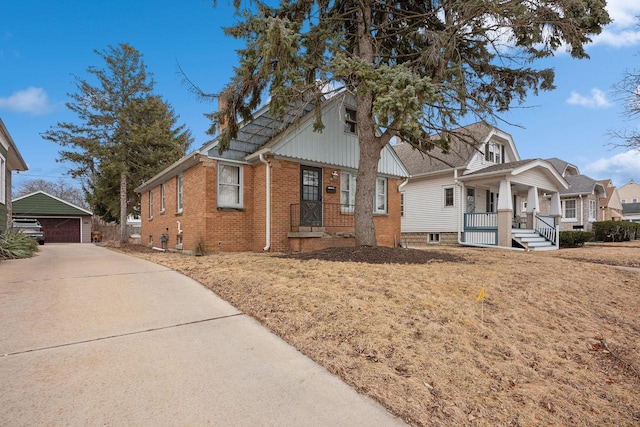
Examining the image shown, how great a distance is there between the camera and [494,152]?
19047 millimetres

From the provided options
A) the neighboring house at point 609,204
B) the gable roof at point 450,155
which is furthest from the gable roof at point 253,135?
the neighboring house at point 609,204

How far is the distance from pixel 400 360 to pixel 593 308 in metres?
3.90

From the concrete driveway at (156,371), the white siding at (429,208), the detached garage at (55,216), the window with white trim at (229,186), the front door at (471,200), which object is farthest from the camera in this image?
the detached garage at (55,216)

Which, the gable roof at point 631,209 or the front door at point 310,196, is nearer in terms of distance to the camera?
the front door at point 310,196

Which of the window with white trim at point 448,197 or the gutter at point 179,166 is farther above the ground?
the gutter at point 179,166

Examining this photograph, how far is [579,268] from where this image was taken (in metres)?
7.73

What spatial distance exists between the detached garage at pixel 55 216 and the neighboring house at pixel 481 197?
87.3 feet

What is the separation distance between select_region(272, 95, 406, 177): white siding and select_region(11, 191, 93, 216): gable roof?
1007 inches

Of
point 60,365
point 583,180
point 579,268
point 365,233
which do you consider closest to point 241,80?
point 365,233

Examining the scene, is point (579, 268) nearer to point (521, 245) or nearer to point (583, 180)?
point (521, 245)

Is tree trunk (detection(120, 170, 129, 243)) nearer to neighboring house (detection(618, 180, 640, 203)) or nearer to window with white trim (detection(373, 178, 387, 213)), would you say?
window with white trim (detection(373, 178, 387, 213))

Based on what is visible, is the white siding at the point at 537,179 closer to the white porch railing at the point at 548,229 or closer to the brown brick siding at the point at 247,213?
the white porch railing at the point at 548,229

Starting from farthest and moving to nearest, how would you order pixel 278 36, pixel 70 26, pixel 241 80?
pixel 70 26, pixel 241 80, pixel 278 36

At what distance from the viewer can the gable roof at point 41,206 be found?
25.6 meters
